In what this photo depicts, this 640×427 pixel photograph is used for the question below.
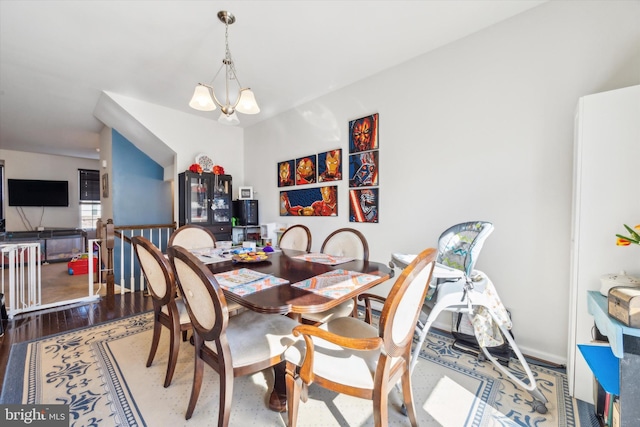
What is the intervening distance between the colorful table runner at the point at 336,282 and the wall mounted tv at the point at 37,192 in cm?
812

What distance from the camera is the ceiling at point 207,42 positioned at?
76.4 inches

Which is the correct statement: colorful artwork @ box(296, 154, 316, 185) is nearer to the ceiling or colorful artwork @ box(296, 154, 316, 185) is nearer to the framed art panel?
the ceiling

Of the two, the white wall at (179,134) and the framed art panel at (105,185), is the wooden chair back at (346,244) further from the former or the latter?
the framed art panel at (105,185)

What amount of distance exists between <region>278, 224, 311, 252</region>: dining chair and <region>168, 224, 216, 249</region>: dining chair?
2.42 ft

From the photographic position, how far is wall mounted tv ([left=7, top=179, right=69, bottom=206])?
596 centimetres

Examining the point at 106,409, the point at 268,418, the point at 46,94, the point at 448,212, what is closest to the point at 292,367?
the point at 268,418

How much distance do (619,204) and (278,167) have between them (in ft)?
11.3

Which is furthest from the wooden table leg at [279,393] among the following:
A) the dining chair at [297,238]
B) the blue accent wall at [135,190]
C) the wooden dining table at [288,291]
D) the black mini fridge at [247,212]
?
the blue accent wall at [135,190]

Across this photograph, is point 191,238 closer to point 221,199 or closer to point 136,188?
point 221,199

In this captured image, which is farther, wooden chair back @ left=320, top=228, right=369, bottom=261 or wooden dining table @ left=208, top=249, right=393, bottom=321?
wooden chair back @ left=320, top=228, right=369, bottom=261

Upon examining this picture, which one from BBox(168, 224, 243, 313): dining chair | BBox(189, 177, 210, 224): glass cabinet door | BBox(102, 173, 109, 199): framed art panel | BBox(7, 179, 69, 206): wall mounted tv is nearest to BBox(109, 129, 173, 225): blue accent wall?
BBox(102, 173, 109, 199): framed art panel

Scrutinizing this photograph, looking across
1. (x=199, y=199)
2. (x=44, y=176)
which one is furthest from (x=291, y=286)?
(x=44, y=176)

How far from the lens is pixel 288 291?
1.29m

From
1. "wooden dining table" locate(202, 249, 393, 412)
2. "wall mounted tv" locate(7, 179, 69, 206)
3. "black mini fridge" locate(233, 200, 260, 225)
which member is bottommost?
"wooden dining table" locate(202, 249, 393, 412)
